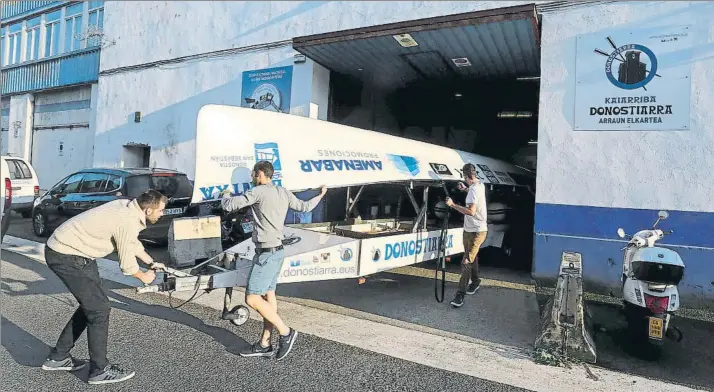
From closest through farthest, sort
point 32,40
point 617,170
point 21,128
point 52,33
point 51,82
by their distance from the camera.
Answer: point 617,170, point 51,82, point 52,33, point 21,128, point 32,40

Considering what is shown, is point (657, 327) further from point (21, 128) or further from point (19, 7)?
point (19, 7)

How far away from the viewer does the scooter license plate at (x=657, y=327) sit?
185 inches

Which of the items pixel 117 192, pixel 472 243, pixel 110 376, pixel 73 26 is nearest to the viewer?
pixel 110 376

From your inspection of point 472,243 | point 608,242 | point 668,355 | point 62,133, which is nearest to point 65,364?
point 472,243

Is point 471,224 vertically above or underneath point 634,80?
underneath

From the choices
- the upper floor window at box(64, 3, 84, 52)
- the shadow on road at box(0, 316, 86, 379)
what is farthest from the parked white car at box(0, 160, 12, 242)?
the upper floor window at box(64, 3, 84, 52)

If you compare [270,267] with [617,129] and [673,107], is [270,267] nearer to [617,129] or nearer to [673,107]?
[617,129]

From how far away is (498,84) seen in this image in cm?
1238

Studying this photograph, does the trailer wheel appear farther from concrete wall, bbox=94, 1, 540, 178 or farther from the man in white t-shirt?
concrete wall, bbox=94, 1, 540, 178

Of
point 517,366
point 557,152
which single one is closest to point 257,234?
point 517,366

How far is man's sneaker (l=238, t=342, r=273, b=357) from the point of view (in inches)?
175

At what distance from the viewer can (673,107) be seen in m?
7.00

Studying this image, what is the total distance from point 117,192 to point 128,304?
3.97 metres

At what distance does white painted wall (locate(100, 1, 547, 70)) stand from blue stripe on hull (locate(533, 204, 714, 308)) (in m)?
3.78
